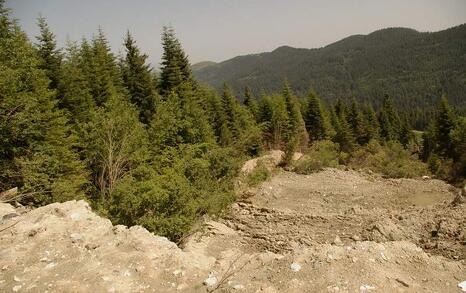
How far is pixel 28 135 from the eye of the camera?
1611 centimetres

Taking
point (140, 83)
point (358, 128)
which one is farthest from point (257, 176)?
point (358, 128)

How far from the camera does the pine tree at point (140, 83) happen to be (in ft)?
92.5

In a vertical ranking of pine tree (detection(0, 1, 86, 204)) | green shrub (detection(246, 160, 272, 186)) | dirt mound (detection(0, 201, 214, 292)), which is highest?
pine tree (detection(0, 1, 86, 204))

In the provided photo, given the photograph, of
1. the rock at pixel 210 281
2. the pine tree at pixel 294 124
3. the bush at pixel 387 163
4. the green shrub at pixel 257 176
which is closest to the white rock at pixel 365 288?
the rock at pixel 210 281

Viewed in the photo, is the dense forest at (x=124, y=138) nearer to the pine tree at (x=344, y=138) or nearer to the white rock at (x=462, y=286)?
the pine tree at (x=344, y=138)

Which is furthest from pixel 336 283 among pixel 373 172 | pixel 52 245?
pixel 373 172

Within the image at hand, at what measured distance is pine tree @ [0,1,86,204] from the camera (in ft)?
46.8

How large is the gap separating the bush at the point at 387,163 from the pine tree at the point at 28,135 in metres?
29.5

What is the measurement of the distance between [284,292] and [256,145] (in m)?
32.5

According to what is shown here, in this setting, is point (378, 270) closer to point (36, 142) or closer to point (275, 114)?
point (36, 142)

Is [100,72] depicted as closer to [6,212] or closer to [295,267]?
[6,212]

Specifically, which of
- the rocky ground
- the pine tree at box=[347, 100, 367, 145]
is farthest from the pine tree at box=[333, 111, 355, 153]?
the rocky ground

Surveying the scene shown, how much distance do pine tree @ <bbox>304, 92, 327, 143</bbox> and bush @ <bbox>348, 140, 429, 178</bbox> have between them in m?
5.94

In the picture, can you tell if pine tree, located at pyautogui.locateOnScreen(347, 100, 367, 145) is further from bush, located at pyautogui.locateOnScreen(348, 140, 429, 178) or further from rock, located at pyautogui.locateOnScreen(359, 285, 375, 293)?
rock, located at pyautogui.locateOnScreen(359, 285, 375, 293)
